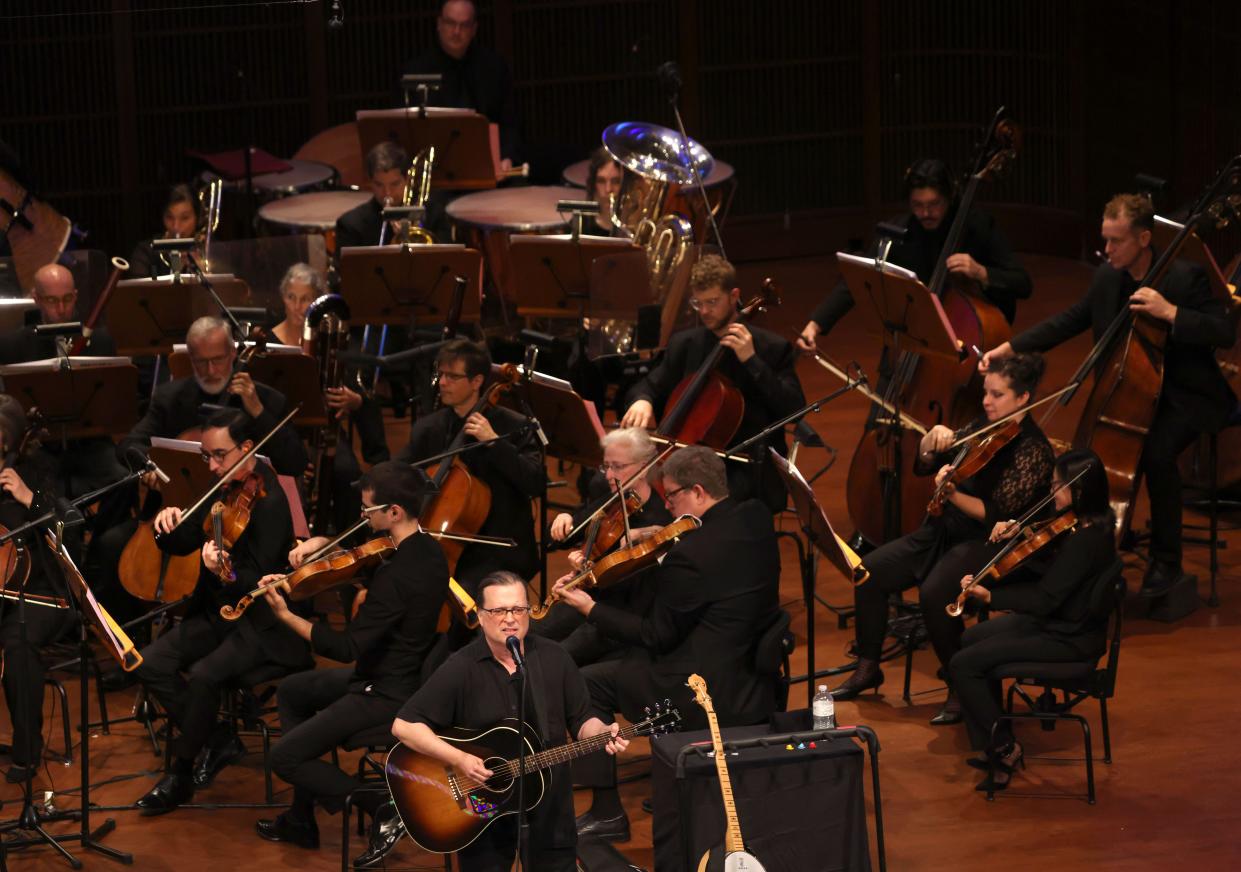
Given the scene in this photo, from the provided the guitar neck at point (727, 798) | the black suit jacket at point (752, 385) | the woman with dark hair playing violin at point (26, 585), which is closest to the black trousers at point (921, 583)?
the black suit jacket at point (752, 385)

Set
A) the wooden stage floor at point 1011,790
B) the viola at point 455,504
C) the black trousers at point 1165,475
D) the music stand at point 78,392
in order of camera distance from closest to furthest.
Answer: the wooden stage floor at point 1011,790 → the viola at point 455,504 → the music stand at point 78,392 → the black trousers at point 1165,475

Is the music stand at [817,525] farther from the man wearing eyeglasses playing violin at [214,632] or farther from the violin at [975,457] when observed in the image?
the man wearing eyeglasses playing violin at [214,632]

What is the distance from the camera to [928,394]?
23.3 ft

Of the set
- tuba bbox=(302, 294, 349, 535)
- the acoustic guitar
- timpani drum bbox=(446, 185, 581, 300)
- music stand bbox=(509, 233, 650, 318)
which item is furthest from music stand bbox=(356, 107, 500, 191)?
the acoustic guitar

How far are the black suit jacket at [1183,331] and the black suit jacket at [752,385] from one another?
104 centimetres

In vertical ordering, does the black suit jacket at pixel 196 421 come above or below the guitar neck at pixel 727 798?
above

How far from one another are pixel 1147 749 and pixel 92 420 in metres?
3.96

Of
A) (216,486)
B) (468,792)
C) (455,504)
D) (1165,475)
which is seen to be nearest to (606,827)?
(468,792)

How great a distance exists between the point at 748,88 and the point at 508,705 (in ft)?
27.9

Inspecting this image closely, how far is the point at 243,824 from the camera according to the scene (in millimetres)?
5945

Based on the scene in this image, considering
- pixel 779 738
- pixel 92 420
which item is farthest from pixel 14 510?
pixel 779 738

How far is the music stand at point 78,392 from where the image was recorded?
675cm

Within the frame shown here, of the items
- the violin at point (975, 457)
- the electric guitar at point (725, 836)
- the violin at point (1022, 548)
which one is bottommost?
the electric guitar at point (725, 836)

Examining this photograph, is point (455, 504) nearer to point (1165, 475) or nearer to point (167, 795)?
point (167, 795)
